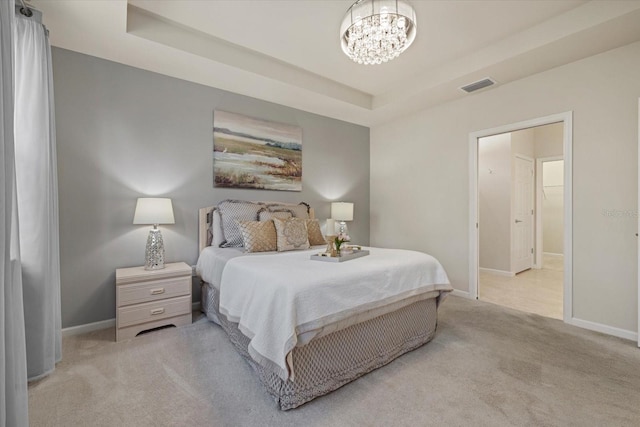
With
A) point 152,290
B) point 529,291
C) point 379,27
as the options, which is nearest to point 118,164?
point 152,290

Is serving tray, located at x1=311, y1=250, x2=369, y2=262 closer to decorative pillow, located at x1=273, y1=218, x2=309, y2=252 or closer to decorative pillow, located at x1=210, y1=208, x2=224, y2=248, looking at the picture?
decorative pillow, located at x1=273, y1=218, x2=309, y2=252

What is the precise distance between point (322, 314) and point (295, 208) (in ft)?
7.47

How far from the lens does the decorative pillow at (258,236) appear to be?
9.32ft

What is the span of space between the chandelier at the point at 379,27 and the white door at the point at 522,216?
13.3 ft

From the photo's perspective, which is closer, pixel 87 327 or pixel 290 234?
pixel 87 327

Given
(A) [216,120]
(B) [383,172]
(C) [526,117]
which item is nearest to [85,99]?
(A) [216,120]

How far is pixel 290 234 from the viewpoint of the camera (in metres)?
3.04

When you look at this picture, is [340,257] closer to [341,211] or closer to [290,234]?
[290,234]

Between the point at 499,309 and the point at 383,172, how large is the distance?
2.63m

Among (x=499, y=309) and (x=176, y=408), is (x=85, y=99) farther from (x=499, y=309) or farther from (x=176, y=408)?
Answer: (x=499, y=309)

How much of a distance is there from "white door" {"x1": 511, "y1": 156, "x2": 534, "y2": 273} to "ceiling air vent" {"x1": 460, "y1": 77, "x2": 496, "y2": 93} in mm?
2265

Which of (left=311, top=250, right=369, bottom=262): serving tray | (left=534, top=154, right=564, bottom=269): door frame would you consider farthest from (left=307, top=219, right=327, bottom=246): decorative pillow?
(left=534, top=154, right=564, bottom=269): door frame

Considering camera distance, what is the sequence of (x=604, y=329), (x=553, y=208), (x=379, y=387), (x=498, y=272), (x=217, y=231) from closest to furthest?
(x=379, y=387)
(x=604, y=329)
(x=217, y=231)
(x=498, y=272)
(x=553, y=208)

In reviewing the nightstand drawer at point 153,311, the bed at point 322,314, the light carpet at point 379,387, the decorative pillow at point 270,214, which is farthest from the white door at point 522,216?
the nightstand drawer at point 153,311
